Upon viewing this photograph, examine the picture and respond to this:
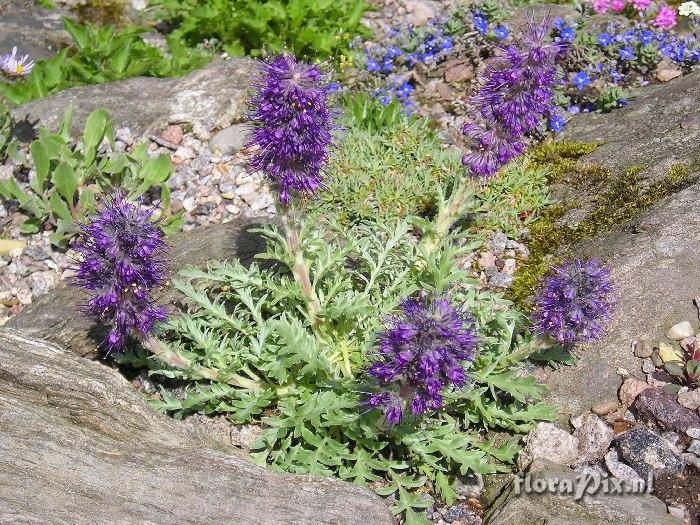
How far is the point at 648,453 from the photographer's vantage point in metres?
4.55

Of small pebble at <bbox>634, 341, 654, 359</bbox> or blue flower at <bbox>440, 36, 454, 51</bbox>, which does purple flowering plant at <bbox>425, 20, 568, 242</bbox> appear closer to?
small pebble at <bbox>634, 341, 654, 359</bbox>

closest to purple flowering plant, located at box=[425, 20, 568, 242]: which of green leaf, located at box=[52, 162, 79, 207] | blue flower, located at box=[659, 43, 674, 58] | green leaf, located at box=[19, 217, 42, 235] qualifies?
green leaf, located at box=[52, 162, 79, 207]

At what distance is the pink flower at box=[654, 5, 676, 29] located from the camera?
338 inches

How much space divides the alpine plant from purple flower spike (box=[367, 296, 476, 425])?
64.1 inches

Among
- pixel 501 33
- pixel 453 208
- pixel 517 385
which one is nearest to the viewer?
pixel 517 385

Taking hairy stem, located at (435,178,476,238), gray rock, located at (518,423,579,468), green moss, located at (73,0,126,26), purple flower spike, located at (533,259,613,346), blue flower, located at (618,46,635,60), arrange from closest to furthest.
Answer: purple flower spike, located at (533,259,613,346) → gray rock, located at (518,423,579,468) → hairy stem, located at (435,178,476,238) → blue flower, located at (618,46,635,60) → green moss, located at (73,0,126,26)

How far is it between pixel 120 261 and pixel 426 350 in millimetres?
1670

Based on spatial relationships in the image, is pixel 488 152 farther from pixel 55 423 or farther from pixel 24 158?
pixel 24 158

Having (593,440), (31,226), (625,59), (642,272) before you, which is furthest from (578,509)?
(625,59)

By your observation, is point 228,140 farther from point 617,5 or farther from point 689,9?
point 689,9

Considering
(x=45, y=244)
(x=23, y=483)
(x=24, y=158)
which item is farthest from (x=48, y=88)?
(x=23, y=483)

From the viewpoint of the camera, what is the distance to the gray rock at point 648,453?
4.49 meters

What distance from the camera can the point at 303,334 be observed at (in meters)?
4.73

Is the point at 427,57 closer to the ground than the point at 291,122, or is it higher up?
closer to the ground
